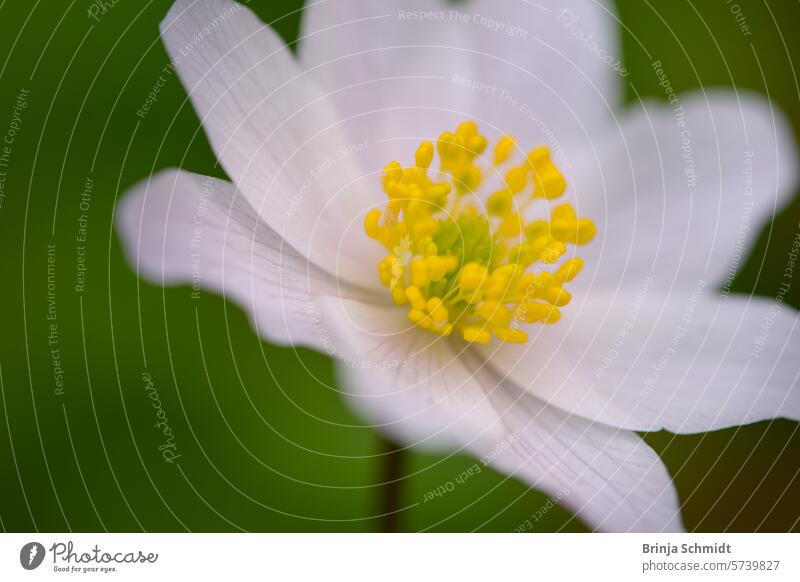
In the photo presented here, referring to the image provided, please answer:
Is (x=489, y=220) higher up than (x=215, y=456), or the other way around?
(x=489, y=220)

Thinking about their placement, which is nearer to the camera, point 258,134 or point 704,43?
point 258,134

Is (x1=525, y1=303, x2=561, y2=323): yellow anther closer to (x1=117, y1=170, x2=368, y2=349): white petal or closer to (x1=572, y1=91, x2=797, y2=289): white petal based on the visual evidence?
(x1=572, y1=91, x2=797, y2=289): white petal

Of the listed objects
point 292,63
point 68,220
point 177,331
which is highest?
point 292,63

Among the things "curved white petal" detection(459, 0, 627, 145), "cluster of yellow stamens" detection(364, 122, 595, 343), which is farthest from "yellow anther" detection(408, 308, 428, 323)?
"curved white petal" detection(459, 0, 627, 145)

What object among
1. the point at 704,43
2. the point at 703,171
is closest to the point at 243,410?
the point at 703,171

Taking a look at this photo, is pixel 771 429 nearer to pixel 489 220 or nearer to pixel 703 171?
pixel 703 171

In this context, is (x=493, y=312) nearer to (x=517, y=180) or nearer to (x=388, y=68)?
(x=517, y=180)

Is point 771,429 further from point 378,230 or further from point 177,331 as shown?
point 177,331
